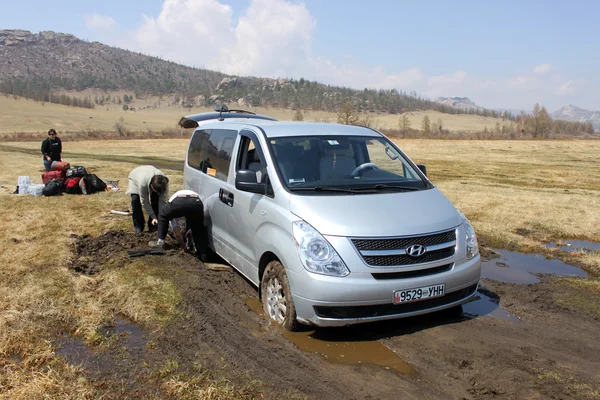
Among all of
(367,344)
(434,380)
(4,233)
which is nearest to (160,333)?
(367,344)

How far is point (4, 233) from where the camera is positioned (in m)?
8.91

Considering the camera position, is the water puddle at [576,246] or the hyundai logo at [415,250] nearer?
the hyundai logo at [415,250]

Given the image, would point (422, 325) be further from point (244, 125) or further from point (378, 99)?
point (378, 99)

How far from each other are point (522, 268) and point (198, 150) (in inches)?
209

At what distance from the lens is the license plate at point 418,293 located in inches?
177

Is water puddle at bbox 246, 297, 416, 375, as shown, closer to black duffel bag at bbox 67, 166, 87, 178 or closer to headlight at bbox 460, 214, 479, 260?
headlight at bbox 460, 214, 479, 260

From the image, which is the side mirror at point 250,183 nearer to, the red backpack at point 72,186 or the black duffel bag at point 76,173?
the red backpack at point 72,186

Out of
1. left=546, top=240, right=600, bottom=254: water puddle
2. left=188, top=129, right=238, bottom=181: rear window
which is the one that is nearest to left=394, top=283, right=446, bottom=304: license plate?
left=188, top=129, right=238, bottom=181: rear window

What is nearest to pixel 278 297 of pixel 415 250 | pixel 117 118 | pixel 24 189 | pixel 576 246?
pixel 415 250

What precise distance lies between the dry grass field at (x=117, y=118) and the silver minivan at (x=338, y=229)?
6881cm

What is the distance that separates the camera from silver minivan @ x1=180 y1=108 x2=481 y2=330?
4.49 meters

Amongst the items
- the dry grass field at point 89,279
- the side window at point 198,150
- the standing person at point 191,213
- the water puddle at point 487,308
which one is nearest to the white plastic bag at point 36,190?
the dry grass field at point 89,279

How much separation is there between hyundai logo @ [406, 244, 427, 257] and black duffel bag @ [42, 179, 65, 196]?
443 inches

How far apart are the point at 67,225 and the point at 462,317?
759 cm
